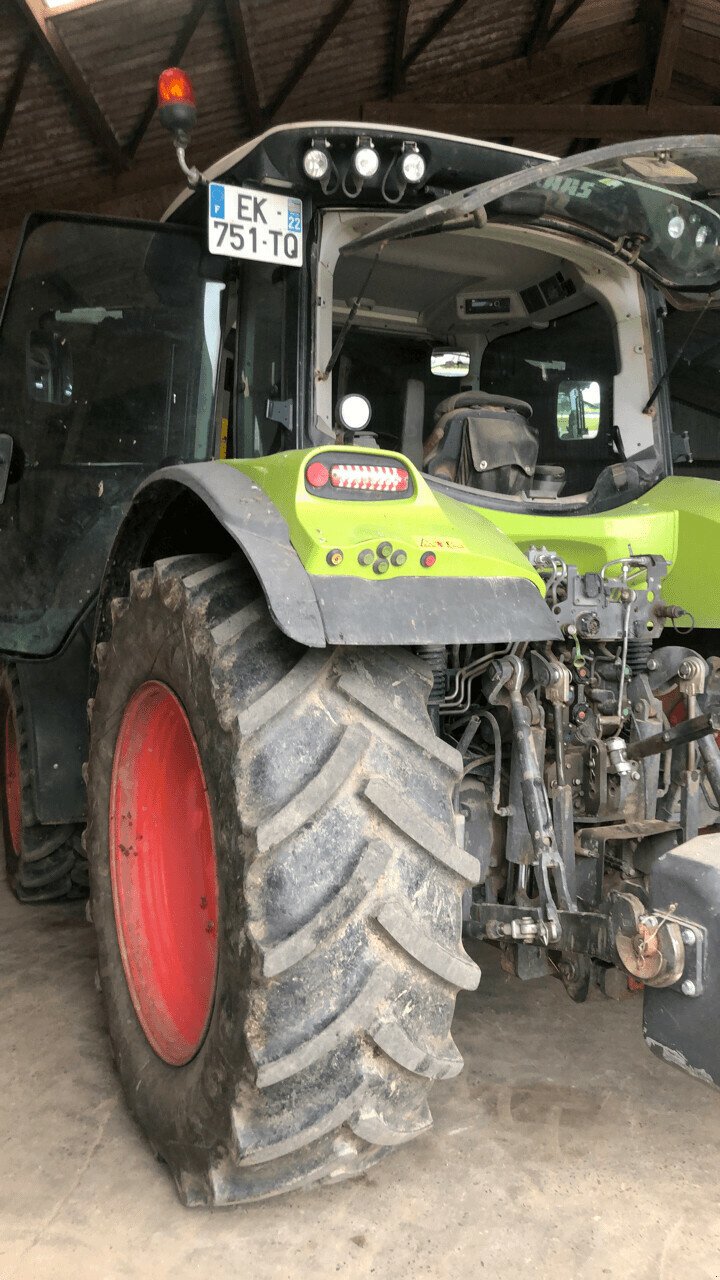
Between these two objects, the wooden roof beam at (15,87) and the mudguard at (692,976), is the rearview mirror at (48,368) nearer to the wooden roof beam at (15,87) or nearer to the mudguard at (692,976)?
the mudguard at (692,976)

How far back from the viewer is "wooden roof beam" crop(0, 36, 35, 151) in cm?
699

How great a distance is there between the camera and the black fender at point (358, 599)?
1.68 metres

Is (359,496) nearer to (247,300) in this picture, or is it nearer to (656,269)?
(247,300)

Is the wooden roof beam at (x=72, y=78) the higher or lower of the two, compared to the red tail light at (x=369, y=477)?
higher

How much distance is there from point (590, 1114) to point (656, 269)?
2.25 metres

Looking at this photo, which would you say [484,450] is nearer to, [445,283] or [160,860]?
[445,283]

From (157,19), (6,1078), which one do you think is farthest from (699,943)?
(157,19)

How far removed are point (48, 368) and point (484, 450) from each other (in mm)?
1488

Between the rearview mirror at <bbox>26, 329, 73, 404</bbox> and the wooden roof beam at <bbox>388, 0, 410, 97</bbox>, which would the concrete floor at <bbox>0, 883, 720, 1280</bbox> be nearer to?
the rearview mirror at <bbox>26, 329, 73, 404</bbox>

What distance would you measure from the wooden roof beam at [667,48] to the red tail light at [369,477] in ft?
31.4

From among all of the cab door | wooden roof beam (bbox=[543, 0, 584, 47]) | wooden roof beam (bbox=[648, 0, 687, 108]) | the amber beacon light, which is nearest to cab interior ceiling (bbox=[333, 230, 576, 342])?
the cab door

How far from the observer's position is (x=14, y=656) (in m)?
3.44

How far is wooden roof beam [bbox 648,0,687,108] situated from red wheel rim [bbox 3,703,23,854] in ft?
29.8

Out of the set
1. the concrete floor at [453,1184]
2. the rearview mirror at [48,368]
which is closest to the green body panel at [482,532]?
the concrete floor at [453,1184]
